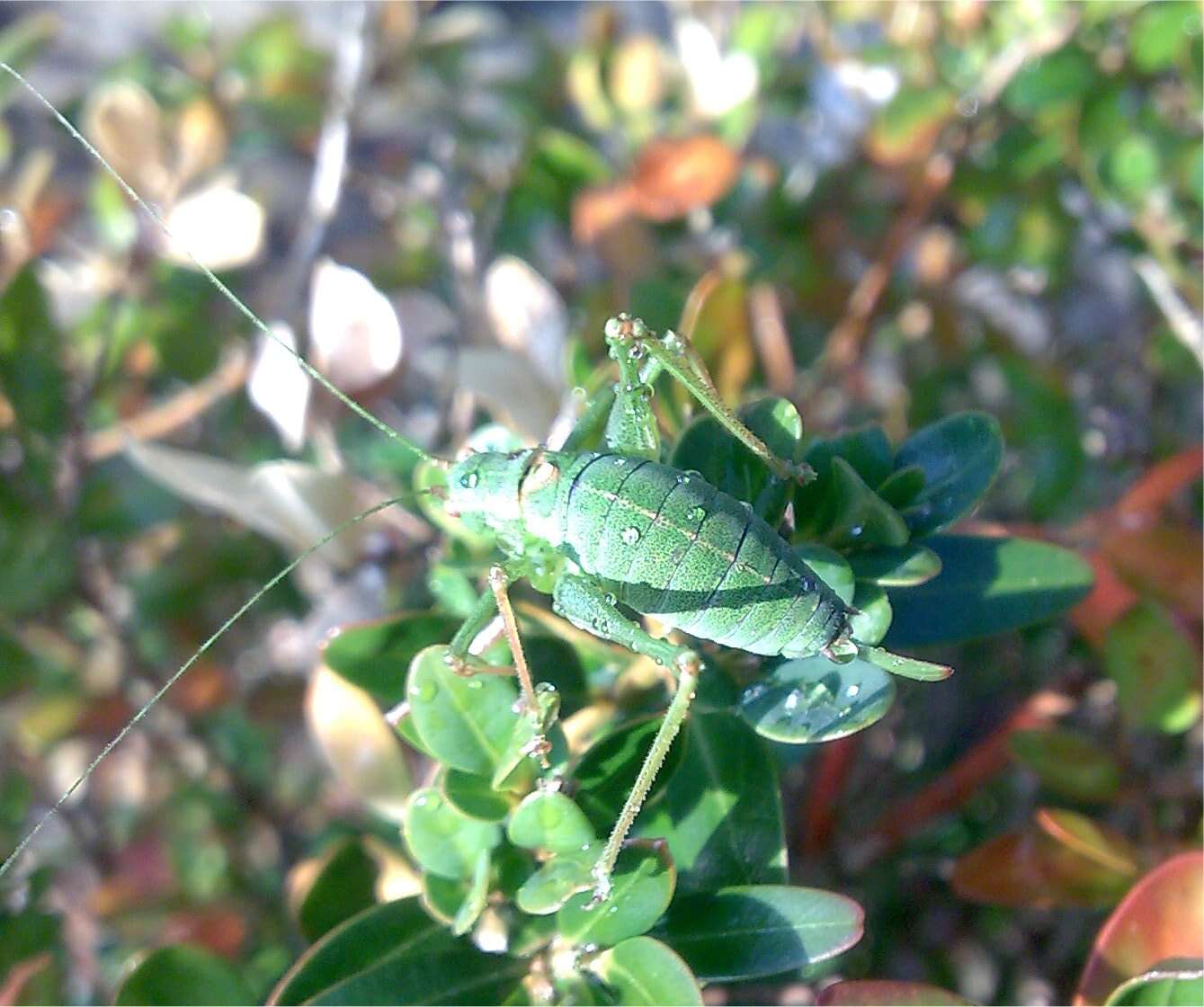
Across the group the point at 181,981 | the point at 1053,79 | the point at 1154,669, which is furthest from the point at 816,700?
the point at 1053,79

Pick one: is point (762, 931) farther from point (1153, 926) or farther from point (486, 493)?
point (486, 493)

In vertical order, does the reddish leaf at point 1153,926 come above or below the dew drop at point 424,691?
below

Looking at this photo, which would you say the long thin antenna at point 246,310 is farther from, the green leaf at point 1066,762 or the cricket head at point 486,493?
the green leaf at point 1066,762

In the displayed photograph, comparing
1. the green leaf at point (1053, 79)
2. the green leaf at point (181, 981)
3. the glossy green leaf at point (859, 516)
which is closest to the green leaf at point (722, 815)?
the glossy green leaf at point (859, 516)

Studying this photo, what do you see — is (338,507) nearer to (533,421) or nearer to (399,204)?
(533,421)

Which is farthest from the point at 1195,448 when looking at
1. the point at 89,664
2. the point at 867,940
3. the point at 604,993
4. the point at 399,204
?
the point at 89,664

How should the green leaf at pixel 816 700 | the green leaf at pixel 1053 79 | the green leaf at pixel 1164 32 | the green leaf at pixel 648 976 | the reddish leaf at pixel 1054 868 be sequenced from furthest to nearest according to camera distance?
the green leaf at pixel 1053 79 → the green leaf at pixel 1164 32 → the reddish leaf at pixel 1054 868 → the green leaf at pixel 816 700 → the green leaf at pixel 648 976
